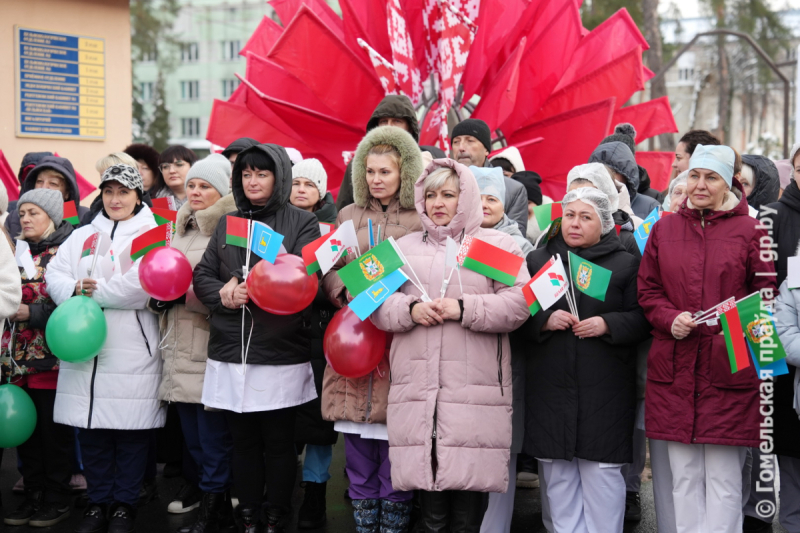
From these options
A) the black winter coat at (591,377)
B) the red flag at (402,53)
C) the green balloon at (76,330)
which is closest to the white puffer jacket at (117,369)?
the green balloon at (76,330)

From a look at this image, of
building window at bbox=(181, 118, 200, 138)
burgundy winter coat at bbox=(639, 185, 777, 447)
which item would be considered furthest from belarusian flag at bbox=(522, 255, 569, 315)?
building window at bbox=(181, 118, 200, 138)

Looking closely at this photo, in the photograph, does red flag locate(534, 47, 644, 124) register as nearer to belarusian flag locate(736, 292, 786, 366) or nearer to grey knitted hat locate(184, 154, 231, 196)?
grey knitted hat locate(184, 154, 231, 196)

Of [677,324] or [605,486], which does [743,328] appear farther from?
[605,486]

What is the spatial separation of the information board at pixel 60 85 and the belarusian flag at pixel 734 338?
6713 millimetres

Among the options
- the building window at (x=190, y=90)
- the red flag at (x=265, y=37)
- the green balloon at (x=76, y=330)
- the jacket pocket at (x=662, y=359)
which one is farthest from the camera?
the building window at (x=190, y=90)

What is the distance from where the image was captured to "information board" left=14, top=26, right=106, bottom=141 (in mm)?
7555

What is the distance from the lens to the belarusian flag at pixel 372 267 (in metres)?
3.49

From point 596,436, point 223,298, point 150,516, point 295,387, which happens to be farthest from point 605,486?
point 150,516

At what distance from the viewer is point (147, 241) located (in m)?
4.15

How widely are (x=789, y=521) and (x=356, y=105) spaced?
381cm

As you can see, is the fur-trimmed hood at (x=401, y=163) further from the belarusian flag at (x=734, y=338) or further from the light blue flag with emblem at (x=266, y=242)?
the belarusian flag at (x=734, y=338)

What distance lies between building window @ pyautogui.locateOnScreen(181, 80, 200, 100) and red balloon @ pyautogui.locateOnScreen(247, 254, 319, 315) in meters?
45.9

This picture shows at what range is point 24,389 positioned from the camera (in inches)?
177

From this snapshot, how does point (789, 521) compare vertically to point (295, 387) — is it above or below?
below
